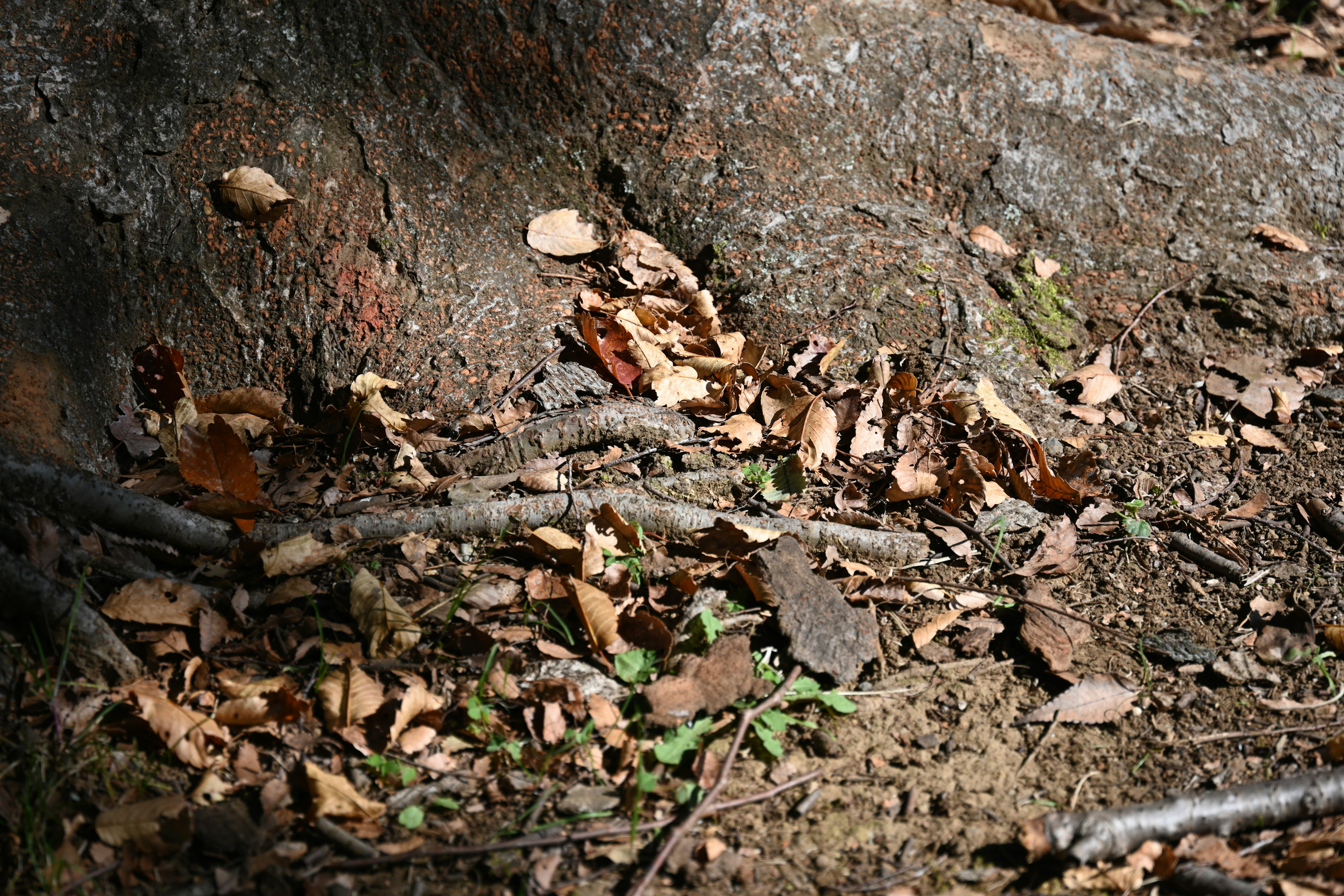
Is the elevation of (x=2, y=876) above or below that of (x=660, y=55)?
below

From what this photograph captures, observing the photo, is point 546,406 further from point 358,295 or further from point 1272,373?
point 1272,373

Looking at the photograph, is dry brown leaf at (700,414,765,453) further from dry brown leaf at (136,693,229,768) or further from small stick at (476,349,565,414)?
dry brown leaf at (136,693,229,768)

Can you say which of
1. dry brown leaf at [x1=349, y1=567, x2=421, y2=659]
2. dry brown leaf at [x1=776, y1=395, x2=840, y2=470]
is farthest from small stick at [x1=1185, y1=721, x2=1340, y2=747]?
dry brown leaf at [x1=349, y1=567, x2=421, y2=659]

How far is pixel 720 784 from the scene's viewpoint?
6.16 feet

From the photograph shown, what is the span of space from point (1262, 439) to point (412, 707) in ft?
9.86

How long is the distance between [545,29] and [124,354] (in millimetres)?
1865

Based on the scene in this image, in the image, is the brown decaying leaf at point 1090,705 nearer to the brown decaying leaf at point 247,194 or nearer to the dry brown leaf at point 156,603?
the dry brown leaf at point 156,603

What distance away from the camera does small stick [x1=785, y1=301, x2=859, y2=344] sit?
3.18m

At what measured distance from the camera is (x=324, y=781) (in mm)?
1849

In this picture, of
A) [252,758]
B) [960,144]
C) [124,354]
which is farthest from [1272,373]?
[124,354]

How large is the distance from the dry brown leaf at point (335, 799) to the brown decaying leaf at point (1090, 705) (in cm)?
151

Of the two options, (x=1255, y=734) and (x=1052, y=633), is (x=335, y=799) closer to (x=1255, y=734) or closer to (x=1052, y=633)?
(x=1052, y=633)

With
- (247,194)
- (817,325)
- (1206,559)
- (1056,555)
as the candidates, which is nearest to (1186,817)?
(1056,555)

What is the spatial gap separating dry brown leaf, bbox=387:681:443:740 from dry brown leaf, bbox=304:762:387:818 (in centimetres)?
15
